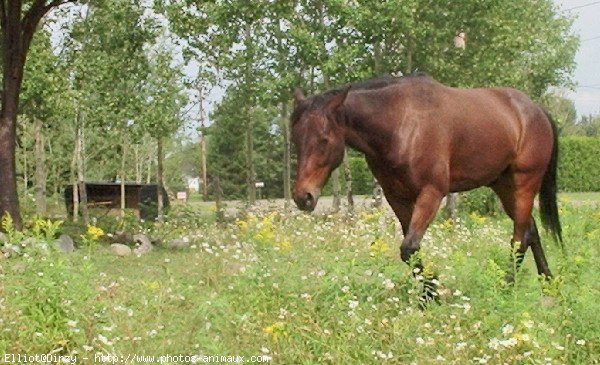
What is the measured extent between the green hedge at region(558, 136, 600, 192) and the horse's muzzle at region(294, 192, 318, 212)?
118 feet

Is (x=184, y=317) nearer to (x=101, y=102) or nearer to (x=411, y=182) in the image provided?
(x=411, y=182)

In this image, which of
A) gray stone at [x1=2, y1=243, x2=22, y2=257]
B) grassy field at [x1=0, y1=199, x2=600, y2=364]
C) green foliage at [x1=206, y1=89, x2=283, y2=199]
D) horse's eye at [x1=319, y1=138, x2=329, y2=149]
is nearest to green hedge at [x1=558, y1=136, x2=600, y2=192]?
green foliage at [x1=206, y1=89, x2=283, y2=199]

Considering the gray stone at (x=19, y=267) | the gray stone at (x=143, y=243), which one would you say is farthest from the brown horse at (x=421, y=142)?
the gray stone at (x=143, y=243)

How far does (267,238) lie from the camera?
7.70 metres

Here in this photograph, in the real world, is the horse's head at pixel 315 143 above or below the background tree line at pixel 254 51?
below

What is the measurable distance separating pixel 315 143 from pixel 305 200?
48 centimetres

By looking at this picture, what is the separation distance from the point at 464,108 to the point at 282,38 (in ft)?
46.9

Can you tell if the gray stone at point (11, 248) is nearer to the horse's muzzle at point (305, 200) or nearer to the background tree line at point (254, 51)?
the horse's muzzle at point (305, 200)

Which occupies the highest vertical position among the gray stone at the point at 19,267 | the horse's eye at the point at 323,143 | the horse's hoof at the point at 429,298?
the horse's eye at the point at 323,143

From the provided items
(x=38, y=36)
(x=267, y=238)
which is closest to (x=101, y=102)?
(x=38, y=36)

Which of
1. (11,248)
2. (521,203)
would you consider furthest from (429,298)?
Answer: (11,248)

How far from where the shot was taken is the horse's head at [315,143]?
6.43m

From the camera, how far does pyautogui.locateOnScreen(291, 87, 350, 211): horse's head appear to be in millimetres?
6430

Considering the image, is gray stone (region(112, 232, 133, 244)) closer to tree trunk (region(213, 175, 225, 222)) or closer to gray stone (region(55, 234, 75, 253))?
gray stone (region(55, 234, 75, 253))
